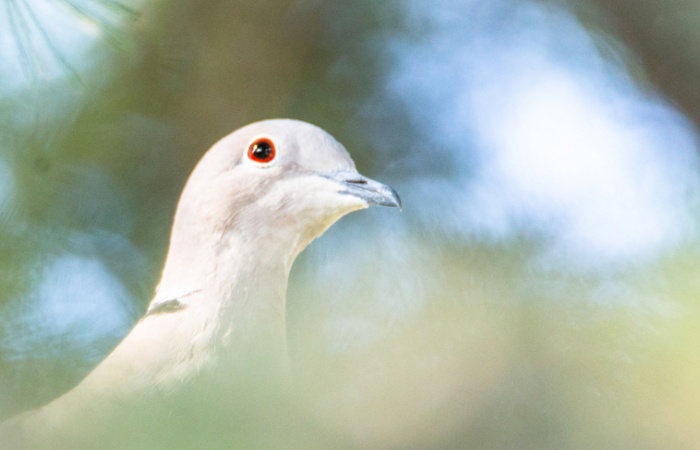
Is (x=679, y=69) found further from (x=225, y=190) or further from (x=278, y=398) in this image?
(x=278, y=398)

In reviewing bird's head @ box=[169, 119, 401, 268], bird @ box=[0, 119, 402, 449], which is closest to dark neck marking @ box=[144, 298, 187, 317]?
bird @ box=[0, 119, 402, 449]

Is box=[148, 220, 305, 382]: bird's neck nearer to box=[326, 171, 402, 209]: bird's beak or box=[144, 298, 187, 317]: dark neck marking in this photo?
box=[144, 298, 187, 317]: dark neck marking

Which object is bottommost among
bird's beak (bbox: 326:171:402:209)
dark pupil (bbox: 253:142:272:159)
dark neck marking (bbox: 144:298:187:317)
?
dark neck marking (bbox: 144:298:187:317)

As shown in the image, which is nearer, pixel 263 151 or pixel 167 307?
pixel 167 307

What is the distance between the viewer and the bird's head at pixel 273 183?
1.88 meters

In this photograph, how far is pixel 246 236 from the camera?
74.9 inches

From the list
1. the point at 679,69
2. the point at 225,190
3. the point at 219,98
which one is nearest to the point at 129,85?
the point at 219,98

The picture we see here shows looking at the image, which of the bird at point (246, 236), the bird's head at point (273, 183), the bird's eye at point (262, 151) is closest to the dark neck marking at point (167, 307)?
the bird at point (246, 236)

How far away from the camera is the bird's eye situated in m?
1.90

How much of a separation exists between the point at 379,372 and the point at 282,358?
18 centimetres

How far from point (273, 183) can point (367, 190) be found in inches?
8.0

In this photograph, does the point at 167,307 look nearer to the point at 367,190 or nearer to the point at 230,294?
the point at 230,294

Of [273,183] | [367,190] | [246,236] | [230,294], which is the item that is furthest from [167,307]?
[367,190]

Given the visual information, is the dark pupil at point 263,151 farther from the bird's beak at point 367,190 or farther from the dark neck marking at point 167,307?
the dark neck marking at point 167,307
